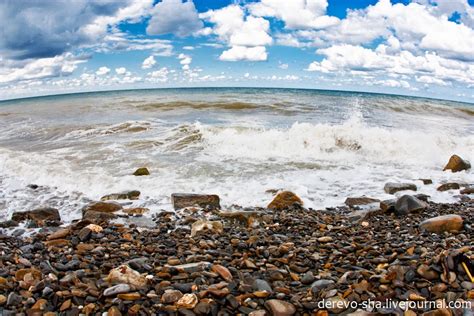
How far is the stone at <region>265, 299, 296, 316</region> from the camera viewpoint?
288 centimetres

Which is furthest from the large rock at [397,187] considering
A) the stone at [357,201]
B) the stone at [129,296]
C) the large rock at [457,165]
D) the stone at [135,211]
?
the stone at [129,296]

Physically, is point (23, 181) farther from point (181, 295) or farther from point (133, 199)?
point (181, 295)

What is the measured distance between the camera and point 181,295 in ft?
10.2

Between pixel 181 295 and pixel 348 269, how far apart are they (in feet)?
6.12

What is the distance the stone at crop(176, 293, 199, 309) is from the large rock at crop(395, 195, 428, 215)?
463 centimetres

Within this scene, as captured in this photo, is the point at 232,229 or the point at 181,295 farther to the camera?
the point at 232,229

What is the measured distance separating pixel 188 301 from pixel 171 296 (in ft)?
0.58

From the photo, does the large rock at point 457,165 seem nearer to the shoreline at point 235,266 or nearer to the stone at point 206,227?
the shoreline at point 235,266

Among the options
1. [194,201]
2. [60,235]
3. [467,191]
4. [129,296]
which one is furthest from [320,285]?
[467,191]

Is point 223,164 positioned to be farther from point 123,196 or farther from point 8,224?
point 8,224

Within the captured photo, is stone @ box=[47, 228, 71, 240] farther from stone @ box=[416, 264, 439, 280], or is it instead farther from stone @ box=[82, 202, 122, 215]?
stone @ box=[416, 264, 439, 280]

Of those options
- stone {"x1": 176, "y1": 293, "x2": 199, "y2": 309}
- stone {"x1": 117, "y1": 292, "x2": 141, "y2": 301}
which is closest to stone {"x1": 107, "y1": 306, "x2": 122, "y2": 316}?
stone {"x1": 117, "y1": 292, "x2": 141, "y2": 301}

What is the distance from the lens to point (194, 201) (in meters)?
7.07

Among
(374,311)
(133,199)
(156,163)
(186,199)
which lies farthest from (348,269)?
(156,163)
